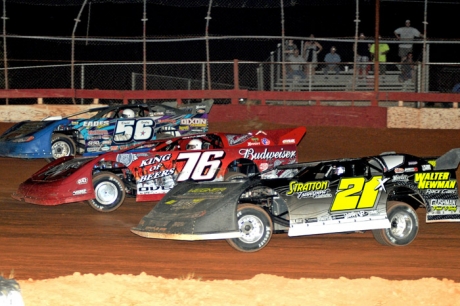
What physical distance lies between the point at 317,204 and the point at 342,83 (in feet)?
44.0

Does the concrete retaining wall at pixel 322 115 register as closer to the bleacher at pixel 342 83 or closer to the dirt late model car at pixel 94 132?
the bleacher at pixel 342 83

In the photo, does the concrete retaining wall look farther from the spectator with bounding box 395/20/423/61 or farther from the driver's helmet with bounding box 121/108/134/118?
the driver's helmet with bounding box 121/108/134/118

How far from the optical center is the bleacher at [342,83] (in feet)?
71.5

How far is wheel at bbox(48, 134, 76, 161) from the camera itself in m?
16.0

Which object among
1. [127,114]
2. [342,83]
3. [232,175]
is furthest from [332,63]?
[232,175]

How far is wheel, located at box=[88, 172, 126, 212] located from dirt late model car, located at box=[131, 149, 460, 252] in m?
2.10

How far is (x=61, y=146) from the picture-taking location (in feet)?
52.7

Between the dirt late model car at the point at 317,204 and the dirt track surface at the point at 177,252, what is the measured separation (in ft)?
0.98

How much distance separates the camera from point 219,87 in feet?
77.4

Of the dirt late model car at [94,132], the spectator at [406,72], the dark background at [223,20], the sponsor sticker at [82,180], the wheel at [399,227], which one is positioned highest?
the dark background at [223,20]

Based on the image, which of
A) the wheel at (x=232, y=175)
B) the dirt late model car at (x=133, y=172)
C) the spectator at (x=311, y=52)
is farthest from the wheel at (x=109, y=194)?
the spectator at (x=311, y=52)

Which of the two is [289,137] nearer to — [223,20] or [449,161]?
[449,161]

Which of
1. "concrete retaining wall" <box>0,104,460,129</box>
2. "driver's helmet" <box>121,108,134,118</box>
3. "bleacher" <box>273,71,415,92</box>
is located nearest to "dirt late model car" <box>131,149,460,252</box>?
"driver's helmet" <box>121,108,134,118</box>

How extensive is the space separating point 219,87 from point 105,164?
473 inches
